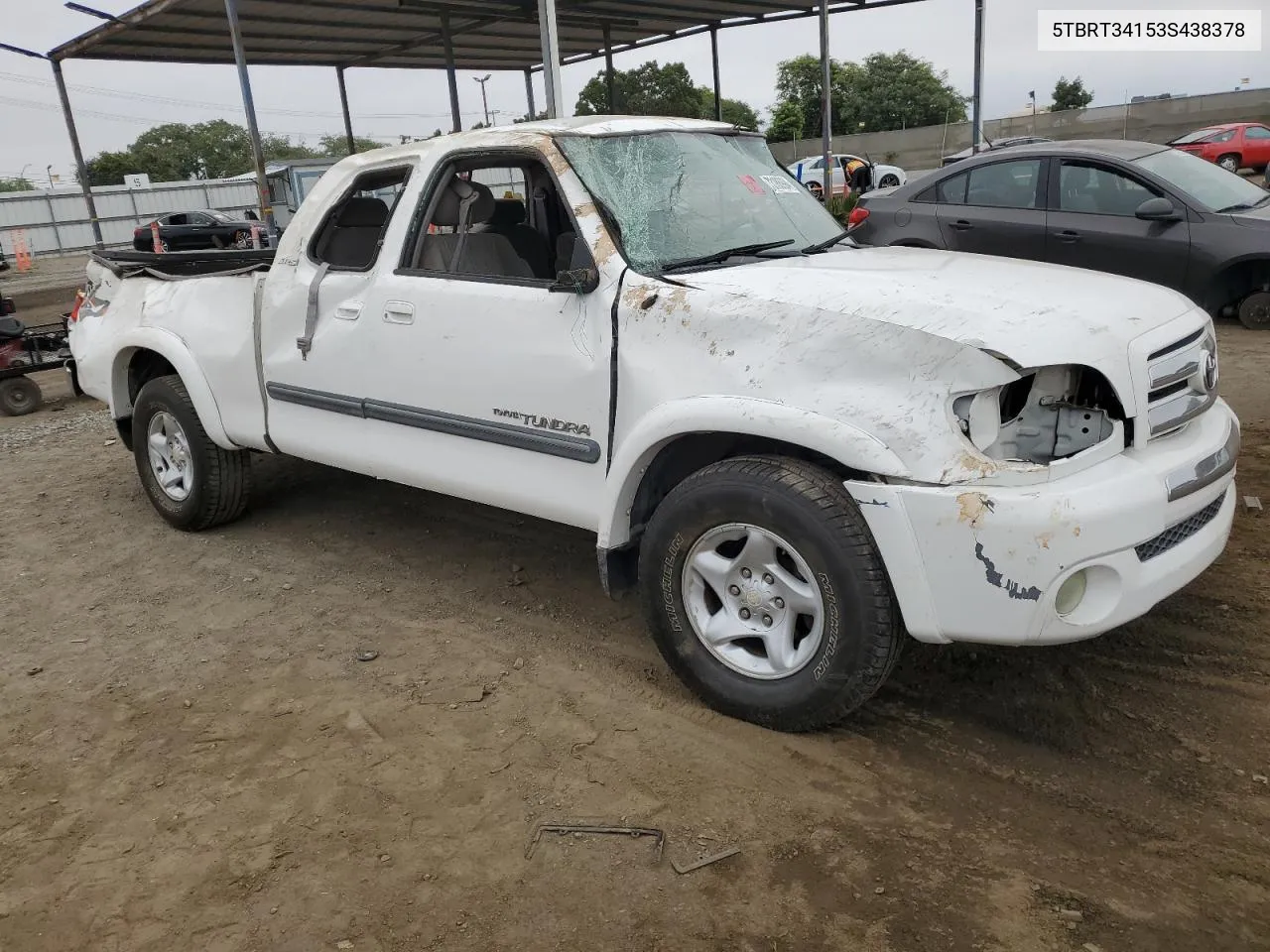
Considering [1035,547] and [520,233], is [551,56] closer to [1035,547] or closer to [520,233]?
[520,233]

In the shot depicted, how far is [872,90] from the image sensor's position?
201 feet

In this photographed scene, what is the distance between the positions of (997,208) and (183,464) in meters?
6.63

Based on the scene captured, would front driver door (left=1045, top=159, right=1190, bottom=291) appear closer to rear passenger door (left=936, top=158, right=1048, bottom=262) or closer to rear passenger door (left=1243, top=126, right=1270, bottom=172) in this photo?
rear passenger door (left=936, top=158, right=1048, bottom=262)

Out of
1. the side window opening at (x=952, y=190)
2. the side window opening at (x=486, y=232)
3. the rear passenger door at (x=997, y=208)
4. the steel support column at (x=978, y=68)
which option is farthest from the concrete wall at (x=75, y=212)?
the side window opening at (x=486, y=232)

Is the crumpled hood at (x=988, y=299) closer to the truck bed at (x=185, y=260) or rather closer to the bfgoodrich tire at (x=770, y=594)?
the bfgoodrich tire at (x=770, y=594)

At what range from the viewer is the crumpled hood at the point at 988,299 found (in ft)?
8.74

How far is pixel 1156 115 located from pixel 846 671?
128ft

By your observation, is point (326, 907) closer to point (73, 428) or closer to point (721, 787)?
point (721, 787)

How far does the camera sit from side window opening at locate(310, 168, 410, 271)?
14.2 ft

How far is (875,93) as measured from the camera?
6112 cm

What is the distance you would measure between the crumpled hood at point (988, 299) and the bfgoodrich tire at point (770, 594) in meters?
0.52

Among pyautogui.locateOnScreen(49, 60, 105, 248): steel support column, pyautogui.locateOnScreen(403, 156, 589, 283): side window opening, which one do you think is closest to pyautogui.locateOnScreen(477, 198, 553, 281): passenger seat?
pyautogui.locateOnScreen(403, 156, 589, 283): side window opening

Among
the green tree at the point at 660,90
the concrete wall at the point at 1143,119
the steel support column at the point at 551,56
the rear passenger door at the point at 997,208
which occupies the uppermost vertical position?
the green tree at the point at 660,90

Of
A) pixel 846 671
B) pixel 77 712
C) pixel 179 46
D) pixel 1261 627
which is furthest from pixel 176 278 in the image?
pixel 179 46
